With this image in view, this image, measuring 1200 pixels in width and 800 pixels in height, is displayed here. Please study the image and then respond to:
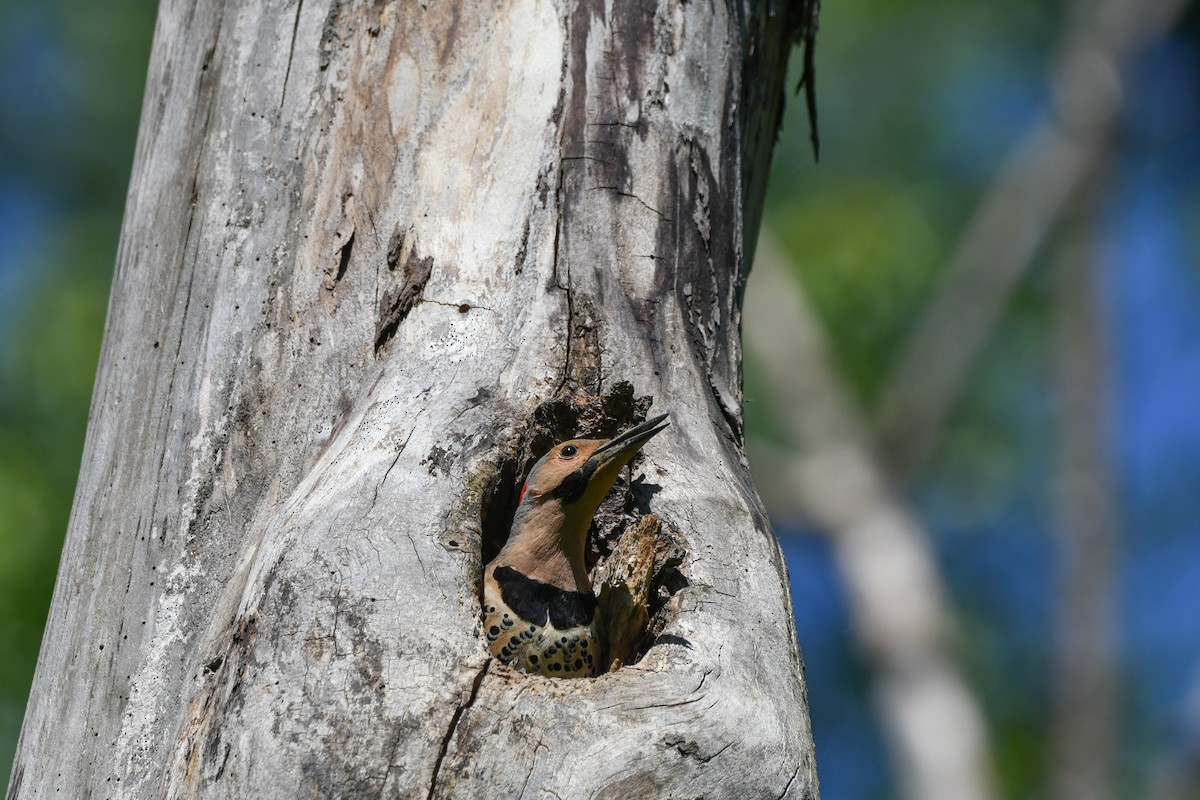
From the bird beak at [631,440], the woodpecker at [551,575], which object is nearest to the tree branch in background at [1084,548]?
the woodpecker at [551,575]

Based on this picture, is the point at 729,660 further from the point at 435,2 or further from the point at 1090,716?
the point at 1090,716

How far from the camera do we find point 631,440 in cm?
312

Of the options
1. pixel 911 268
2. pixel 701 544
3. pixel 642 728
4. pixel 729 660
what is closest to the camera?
pixel 642 728

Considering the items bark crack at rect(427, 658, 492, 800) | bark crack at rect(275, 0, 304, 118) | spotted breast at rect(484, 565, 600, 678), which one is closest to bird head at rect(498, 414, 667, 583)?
spotted breast at rect(484, 565, 600, 678)

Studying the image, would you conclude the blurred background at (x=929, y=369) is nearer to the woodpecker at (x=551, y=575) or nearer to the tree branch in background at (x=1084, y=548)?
the tree branch in background at (x=1084, y=548)

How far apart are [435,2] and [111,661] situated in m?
1.83

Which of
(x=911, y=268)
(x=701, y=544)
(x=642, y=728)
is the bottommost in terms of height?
(x=642, y=728)

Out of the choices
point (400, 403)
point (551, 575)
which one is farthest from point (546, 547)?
point (400, 403)

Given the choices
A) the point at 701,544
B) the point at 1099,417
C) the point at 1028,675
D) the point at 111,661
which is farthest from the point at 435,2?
the point at 1028,675

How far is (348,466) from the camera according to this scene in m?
2.79

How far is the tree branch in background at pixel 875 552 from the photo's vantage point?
Result: 31.7ft

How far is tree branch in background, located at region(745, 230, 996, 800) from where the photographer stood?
9672mm

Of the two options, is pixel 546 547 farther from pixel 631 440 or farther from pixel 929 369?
pixel 929 369

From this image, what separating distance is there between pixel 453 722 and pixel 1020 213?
29.5 ft
